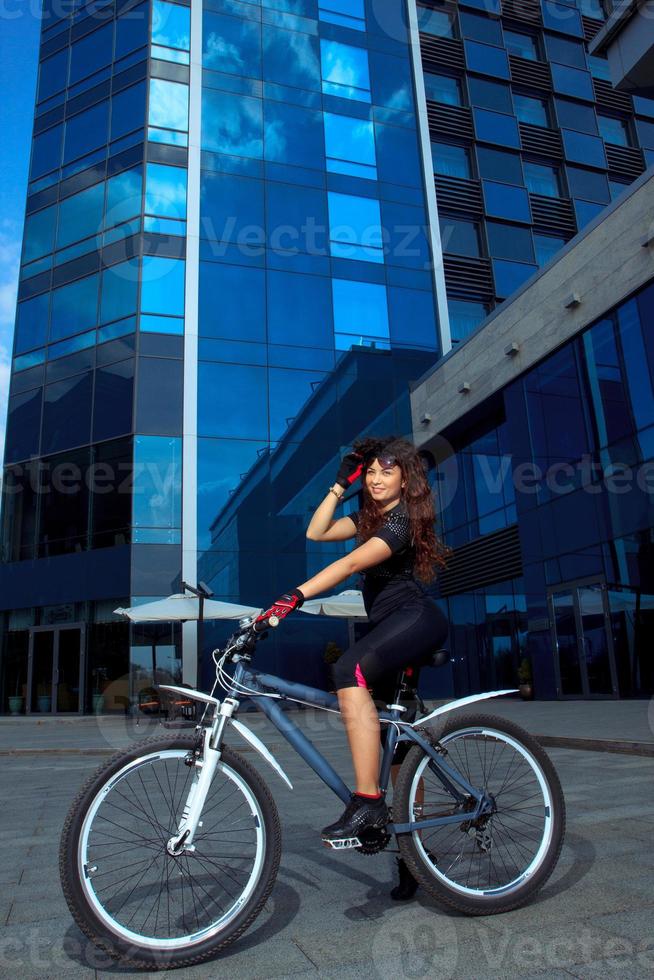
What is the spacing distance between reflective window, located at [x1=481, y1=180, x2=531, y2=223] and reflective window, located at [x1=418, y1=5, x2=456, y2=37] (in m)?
6.31

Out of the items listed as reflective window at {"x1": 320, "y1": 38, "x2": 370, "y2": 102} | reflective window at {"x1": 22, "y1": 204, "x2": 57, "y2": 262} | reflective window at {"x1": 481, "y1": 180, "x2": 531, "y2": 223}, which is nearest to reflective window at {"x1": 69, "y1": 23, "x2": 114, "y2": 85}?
reflective window at {"x1": 22, "y1": 204, "x2": 57, "y2": 262}

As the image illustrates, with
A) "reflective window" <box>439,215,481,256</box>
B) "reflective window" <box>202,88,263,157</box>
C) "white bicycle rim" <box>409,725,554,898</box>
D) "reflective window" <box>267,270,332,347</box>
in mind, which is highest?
"reflective window" <box>202,88,263,157</box>

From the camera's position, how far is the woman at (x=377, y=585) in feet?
8.96

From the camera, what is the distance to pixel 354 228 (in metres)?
24.1

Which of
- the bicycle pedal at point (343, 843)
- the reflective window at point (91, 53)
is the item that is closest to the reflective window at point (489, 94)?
the reflective window at point (91, 53)

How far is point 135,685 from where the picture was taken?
19.2 m

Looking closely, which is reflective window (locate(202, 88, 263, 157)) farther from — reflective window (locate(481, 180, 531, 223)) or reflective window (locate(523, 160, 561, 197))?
reflective window (locate(523, 160, 561, 197))

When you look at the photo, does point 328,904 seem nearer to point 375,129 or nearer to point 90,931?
point 90,931

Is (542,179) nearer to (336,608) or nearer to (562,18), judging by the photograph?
(562,18)

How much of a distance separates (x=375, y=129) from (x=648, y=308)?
14.8 meters

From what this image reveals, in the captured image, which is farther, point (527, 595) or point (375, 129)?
point (375, 129)

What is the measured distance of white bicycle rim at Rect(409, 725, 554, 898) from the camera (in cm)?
270

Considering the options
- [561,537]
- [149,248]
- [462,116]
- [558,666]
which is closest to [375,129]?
[462,116]

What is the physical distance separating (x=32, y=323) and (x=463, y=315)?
13974 mm
